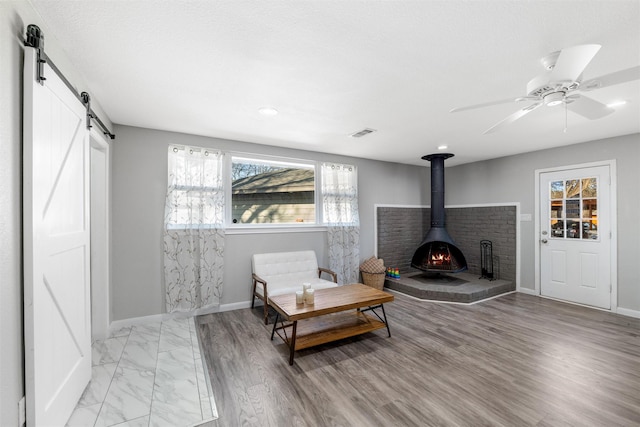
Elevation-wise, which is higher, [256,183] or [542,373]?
[256,183]

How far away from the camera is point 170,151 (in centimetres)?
Answer: 337

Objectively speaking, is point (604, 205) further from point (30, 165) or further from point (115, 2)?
point (30, 165)

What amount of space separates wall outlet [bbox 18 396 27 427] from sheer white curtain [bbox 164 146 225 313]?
2.08 meters

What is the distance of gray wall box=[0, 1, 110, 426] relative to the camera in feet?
3.67

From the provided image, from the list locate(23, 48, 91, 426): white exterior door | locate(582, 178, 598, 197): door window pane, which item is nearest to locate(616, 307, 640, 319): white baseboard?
locate(582, 178, 598, 197): door window pane

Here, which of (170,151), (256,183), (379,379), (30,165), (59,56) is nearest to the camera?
(30,165)

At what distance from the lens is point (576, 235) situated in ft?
13.3

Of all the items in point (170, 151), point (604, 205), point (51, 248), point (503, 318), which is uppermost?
point (170, 151)

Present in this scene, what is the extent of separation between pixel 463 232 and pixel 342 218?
9.11ft

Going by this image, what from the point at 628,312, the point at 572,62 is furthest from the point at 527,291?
the point at 572,62

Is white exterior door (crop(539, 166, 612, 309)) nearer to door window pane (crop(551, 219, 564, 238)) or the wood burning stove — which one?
door window pane (crop(551, 219, 564, 238))

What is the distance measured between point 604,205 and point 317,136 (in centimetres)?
414

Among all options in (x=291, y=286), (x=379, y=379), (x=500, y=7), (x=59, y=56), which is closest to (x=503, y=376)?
(x=379, y=379)

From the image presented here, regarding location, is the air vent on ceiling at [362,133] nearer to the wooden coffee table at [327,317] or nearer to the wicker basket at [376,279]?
the wooden coffee table at [327,317]
